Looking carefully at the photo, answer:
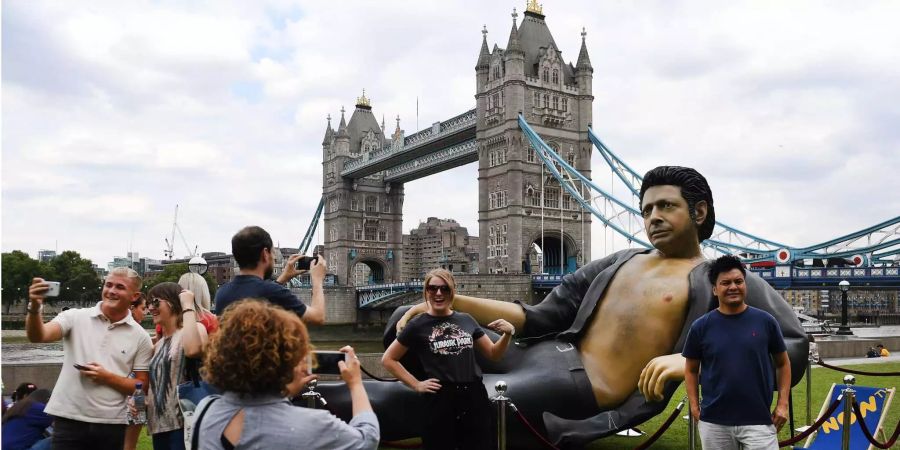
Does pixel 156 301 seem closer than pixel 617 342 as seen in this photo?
Yes

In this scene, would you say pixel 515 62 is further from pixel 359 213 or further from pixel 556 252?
pixel 359 213

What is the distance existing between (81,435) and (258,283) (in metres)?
1.18

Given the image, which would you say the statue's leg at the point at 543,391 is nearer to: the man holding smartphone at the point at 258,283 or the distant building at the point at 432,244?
the man holding smartphone at the point at 258,283

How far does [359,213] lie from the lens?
69938 mm

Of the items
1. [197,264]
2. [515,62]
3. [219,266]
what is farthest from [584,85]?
[219,266]

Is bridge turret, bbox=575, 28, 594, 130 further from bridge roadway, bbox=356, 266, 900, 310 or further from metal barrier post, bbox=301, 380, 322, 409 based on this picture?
metal barrier post, bbox=301, 380, 322, 409

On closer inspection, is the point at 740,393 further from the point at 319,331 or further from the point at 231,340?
the point at 319,331

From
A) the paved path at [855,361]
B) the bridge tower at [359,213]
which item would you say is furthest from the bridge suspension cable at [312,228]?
the paved path at [855,361]

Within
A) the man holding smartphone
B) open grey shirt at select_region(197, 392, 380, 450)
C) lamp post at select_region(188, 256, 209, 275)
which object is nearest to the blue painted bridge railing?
lamp post at select_region(188, 256, 209, 275)

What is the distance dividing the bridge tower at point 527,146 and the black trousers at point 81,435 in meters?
42.4

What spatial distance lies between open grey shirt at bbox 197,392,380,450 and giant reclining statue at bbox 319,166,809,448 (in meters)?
2.74

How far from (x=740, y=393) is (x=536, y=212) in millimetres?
44318

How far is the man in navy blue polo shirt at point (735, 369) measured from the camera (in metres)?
3.80

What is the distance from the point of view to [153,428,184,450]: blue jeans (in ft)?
13.9
